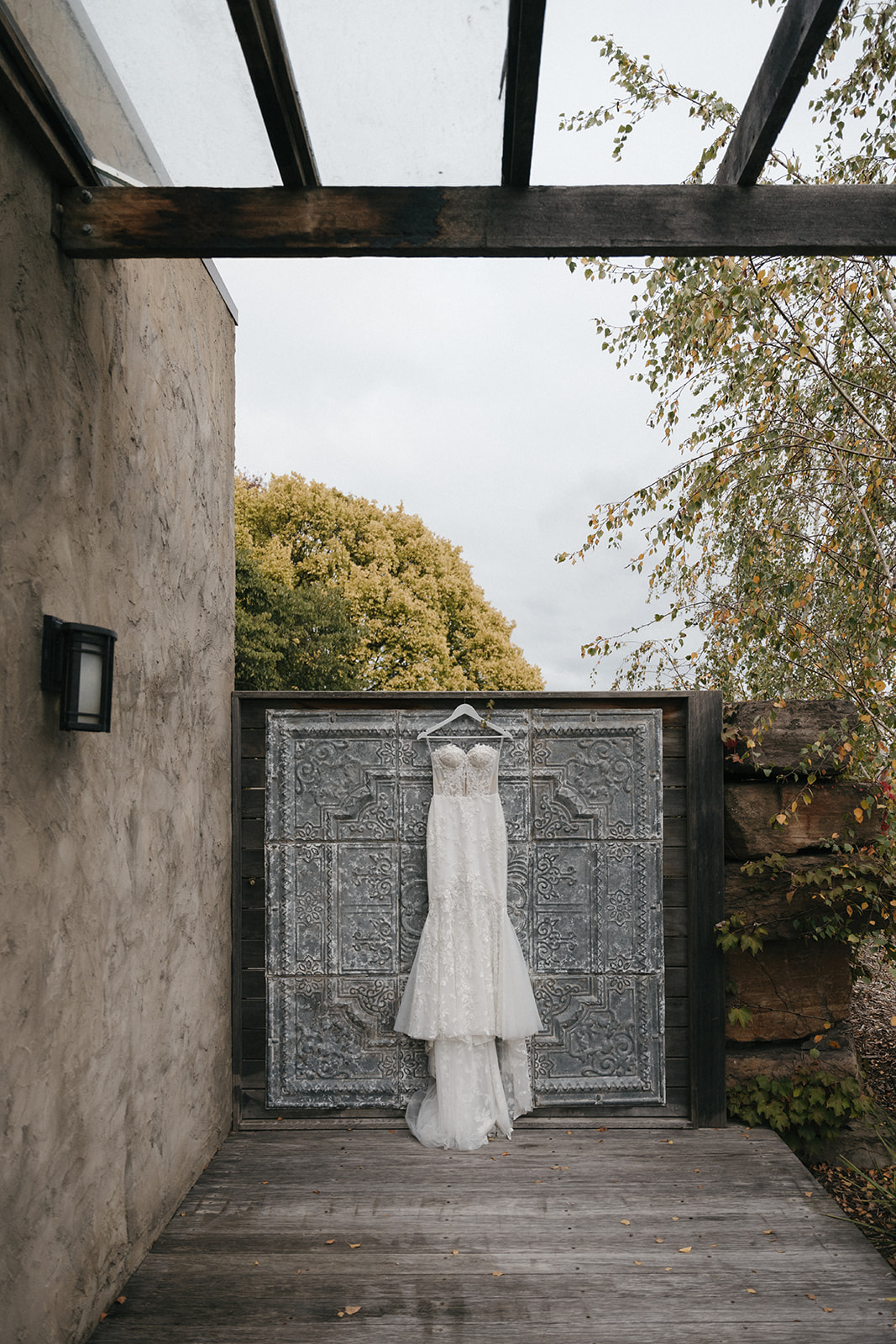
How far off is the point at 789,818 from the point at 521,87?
2.70 metres

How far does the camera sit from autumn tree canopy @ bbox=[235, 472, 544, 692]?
10164mm

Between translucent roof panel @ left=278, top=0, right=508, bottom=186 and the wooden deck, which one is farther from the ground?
translucent roof panel @ left=278, top=0, right=508, bottom=186

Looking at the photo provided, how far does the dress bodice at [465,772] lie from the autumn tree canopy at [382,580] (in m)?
6.22

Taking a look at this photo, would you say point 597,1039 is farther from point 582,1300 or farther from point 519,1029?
point 582,1300

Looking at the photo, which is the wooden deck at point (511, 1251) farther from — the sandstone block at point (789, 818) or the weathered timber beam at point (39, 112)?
the weathered timber beam at point (39, 112)

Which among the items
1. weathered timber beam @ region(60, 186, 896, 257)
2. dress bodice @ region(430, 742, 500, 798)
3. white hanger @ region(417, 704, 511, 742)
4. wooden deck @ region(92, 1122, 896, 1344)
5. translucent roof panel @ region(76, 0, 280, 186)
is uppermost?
translucent roof panel @ region(76, 0, 280, 186)

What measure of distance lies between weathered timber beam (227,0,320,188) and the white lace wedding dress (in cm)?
201

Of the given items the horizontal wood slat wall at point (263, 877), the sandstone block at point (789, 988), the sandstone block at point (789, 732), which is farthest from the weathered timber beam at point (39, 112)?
the sandstone block at point (789, 988)

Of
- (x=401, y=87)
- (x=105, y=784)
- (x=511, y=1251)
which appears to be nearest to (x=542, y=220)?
(x=401, y=87)

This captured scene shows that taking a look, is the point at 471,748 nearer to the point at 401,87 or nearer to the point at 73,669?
the point at 73,669

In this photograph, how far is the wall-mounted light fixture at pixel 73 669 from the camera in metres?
1.90

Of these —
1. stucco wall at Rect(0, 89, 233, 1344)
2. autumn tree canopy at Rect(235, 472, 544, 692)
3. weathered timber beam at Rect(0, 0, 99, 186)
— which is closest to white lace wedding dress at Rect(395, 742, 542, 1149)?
stucco wall at Rect(0, 89, 233, 1344)

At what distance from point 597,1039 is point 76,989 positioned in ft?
6.77

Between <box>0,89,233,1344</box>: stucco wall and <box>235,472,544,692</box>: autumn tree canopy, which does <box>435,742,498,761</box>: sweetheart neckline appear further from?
<box>235,472,544,692</box>: autumn tree canopy
